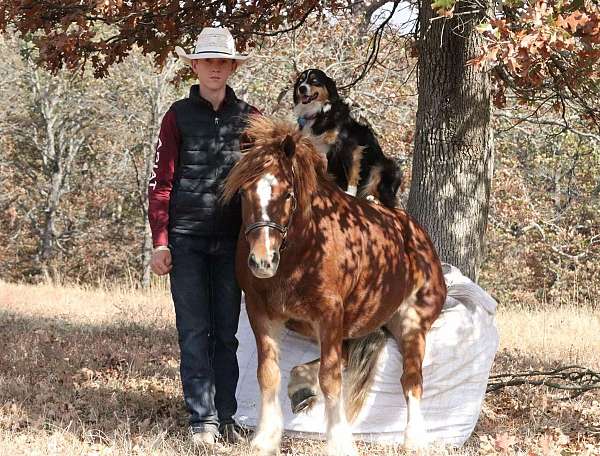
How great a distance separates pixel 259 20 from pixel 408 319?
4276mm

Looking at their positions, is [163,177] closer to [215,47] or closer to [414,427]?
[215,47]

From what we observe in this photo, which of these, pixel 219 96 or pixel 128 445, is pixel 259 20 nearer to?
pixel 219 96

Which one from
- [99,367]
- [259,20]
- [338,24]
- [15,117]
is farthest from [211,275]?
[15,117]

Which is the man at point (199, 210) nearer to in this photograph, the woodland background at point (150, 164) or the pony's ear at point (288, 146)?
the pony's ear at point (288, 146)

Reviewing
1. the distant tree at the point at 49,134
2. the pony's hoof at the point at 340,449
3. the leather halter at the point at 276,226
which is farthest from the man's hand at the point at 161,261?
the distant tree at the point at 49,134

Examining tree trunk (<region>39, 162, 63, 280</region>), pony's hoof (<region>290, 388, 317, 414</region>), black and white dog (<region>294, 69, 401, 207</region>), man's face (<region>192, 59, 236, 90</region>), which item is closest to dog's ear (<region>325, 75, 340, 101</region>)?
black and white dog (<region>294, 69, 401, 207</region>)

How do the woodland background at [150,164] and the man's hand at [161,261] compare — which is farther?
the woodland background at [150,164]

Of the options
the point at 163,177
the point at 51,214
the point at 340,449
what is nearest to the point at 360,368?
the point at 340,449

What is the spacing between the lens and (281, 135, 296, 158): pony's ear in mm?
4988

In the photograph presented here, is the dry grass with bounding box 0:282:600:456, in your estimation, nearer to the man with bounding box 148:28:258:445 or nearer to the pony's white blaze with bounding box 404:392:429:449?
the pony's white blaze with bounding box 404:392:429:449

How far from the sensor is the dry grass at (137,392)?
5.43 meters

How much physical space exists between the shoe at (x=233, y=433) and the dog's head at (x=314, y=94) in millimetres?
2802

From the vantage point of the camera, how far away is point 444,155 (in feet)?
24.8

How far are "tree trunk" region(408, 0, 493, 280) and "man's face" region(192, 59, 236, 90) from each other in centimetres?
256
